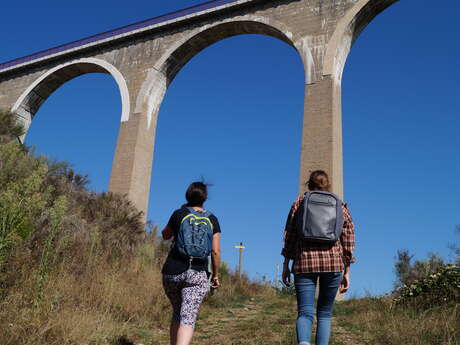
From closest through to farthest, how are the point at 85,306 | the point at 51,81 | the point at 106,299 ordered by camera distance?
the point at 85,306
the point at 106,299
the point at 51,81

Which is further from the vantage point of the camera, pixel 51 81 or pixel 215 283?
pixel 51 81

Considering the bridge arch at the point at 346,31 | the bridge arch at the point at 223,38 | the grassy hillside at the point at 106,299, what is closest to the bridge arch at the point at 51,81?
the bridge arch at the point at 223,38

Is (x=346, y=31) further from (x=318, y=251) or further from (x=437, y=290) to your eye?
(x=318, y=251)

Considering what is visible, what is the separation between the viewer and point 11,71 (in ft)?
63.9

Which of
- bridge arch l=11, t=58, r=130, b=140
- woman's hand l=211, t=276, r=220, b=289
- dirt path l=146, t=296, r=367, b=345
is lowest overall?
dirt path l=146, t=296, r=367, b=345

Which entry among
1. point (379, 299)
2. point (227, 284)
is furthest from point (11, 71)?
point (379, 299)

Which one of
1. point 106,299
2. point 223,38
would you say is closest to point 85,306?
point 106,299

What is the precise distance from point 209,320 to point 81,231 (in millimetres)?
2273

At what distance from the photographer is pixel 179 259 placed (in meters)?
3.27

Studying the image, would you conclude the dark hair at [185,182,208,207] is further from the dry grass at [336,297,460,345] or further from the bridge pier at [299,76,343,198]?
the bridge pier at [299,76,343,198]

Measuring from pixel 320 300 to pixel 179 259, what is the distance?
3.74ft

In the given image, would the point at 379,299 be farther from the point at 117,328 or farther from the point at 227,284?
the point at 117,328

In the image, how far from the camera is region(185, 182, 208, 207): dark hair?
3521 mm

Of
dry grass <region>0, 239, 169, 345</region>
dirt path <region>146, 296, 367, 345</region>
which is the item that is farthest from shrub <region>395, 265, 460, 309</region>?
dry grass <region>0, 239, 169, 345</region>
